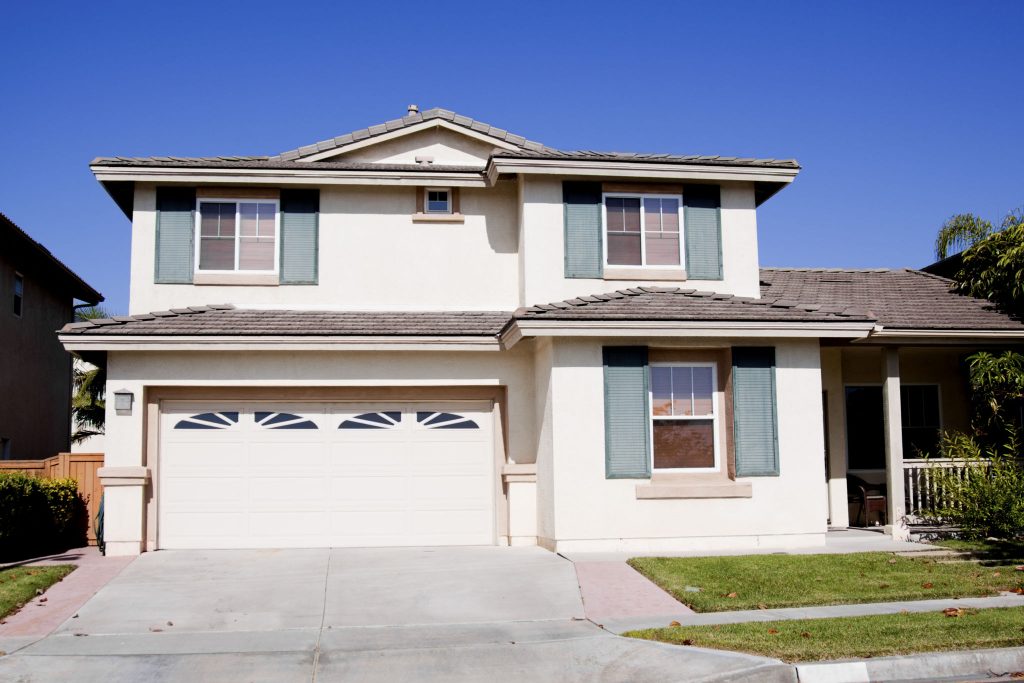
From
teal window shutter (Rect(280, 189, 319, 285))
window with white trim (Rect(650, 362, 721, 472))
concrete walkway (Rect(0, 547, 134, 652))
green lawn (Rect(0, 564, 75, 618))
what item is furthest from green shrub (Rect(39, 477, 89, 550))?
window with white trim (Rect(650, 362, 721, 472))

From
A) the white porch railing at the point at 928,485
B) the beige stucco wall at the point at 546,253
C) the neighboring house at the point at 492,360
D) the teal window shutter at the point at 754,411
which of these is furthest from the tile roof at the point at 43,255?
the white porch railing at the point at 928,485

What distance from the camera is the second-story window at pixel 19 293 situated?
67.9 ft

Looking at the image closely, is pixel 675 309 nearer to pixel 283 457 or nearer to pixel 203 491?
pixel 283 457

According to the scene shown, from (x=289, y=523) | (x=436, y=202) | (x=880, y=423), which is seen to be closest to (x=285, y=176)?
(x=436, y=202)


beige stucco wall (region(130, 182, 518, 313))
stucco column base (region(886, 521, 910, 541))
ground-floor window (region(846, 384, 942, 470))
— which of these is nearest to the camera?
Result: stucco column base (region(886, 521, 910, 541))

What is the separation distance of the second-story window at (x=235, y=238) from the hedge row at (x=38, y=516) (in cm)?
412

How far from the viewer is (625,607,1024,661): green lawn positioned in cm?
859

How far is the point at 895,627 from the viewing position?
9.34 metres

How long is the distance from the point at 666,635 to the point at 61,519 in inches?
389

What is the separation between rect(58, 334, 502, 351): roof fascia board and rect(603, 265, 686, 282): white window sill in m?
2.24

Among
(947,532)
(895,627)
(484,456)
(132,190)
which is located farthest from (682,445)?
(132,190)

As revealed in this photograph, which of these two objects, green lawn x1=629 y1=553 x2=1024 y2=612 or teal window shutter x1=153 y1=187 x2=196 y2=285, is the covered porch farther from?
teal window shutter x1=153 y1=187 x2=196 y2=285

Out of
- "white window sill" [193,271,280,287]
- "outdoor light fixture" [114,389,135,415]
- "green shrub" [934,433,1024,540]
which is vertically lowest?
"green shrub" [934,433,1024,540]

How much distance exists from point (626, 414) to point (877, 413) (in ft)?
19.2
